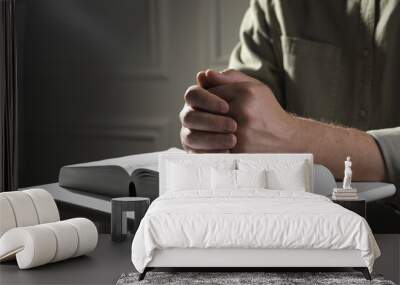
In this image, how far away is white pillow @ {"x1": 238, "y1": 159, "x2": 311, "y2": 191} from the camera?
4.15 meters

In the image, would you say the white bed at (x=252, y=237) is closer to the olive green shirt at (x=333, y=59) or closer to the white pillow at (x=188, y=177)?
the white pillow at (x=188, y=177)

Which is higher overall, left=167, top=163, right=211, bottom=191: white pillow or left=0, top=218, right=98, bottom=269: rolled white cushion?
left=167, top=163, right=211, bottom=191: white pillow

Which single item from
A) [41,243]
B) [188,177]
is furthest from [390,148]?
[41,243]

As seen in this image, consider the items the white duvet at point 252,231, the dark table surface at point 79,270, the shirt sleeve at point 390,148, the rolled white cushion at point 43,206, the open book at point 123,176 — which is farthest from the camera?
the open book at point 123,176

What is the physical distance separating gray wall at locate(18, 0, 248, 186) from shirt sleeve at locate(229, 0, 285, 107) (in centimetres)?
7

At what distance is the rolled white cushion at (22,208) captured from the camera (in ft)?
12.3

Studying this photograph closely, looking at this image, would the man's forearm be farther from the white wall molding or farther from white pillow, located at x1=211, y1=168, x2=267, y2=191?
the white wall molding

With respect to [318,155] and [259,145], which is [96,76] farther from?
[318,155]

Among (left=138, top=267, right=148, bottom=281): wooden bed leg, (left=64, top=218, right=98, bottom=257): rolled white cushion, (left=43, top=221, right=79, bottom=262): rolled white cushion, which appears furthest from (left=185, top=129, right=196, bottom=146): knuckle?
(left=138, top=267, right=148, bottom=281): wooden bed leg

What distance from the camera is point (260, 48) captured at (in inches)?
170

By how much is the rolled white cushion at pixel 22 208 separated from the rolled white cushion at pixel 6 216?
0.07 feet

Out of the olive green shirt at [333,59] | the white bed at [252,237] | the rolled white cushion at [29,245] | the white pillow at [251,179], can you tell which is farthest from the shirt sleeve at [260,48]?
the rolled white cushion at [29,245]

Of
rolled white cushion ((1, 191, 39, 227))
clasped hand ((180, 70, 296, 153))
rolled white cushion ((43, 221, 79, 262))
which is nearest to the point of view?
rolled white cushion ((43, 221, 79, 262))

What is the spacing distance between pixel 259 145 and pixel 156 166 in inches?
27.1
